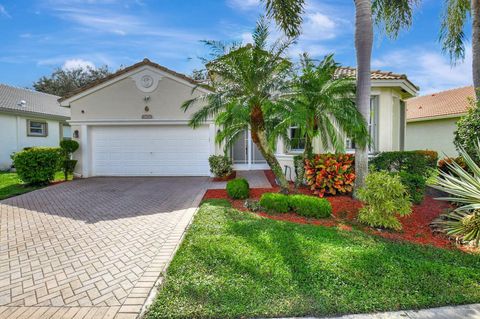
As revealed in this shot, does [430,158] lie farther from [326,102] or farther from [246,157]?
[246,157]

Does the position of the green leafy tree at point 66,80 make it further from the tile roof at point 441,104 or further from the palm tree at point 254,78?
the tile roof at point 441,104

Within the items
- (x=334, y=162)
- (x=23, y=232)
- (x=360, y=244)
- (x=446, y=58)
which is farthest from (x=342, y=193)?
(x=23, y=232)

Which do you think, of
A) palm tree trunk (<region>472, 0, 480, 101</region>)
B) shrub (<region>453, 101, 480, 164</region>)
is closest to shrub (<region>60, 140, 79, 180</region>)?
shrub (<region>453, 101, 480, 164</region>)

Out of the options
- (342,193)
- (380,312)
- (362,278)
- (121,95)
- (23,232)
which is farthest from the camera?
(121,95)

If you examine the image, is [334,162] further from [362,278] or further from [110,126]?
[110,126]

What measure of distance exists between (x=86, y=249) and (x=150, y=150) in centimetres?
922

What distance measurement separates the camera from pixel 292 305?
3.18 meters

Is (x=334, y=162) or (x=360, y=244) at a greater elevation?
(x=334, y=162)

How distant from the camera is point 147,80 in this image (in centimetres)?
1312

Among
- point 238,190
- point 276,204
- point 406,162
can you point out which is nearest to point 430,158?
point 406,162

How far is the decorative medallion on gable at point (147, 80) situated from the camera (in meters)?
13.1

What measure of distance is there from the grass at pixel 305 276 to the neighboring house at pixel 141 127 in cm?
805

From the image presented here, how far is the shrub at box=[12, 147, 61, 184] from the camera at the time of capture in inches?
447

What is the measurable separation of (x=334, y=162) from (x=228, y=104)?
413 centimetres
